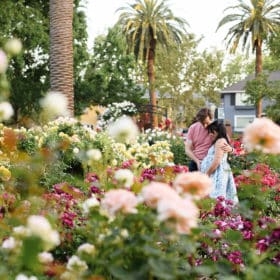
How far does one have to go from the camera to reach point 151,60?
3216 cm

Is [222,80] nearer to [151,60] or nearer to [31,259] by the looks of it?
[151,60]

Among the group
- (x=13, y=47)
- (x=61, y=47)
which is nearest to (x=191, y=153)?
(x=13, y=47)

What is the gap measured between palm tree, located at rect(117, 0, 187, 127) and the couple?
2424 cm

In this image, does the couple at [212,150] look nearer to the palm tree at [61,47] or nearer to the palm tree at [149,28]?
the palm tree at [61,47]

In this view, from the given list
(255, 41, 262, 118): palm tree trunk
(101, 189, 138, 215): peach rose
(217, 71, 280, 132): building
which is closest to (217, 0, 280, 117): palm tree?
(255, 41, 262, 118): palm tree trunk

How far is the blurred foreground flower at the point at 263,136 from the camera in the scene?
6.52ft

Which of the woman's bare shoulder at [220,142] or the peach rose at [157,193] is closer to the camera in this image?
the peach rose at [157,193]

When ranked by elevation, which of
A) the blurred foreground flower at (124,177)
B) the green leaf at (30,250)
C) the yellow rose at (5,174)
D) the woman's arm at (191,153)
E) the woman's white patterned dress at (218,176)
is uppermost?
the blurred foreground flower at (124,177)

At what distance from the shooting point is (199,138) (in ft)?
23.1

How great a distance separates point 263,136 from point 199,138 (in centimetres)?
504

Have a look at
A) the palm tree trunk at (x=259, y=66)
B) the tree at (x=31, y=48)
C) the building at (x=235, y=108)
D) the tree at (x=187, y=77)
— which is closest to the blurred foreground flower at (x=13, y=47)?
the tree at (x=31, y=48)

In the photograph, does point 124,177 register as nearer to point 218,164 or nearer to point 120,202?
point 120,202

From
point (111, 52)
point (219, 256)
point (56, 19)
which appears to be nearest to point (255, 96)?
point (111, 52)

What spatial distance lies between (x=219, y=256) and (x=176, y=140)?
1114 cm
